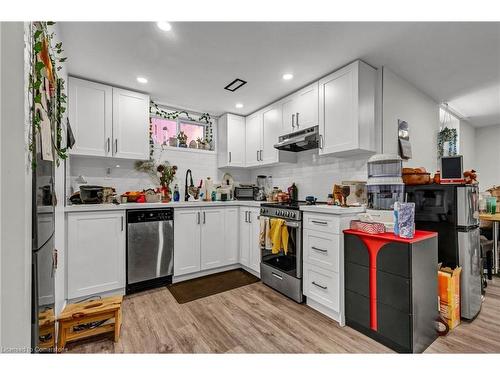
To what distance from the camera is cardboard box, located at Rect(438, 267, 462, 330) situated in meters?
1.88

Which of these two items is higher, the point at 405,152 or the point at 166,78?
the point at 166,78

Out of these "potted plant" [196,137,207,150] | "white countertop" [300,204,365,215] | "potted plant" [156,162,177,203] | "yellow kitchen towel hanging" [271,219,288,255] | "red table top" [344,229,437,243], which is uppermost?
"potted plant" [196,137,207,150]

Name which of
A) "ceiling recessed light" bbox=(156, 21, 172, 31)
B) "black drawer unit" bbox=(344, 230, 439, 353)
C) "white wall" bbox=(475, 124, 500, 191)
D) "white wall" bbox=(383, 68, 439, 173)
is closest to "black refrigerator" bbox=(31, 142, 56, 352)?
"ceiling recessed light" bbox=(156, 21, 172, 31)

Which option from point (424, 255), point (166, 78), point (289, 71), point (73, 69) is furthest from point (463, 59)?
point (73, 69)

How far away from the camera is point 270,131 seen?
3.34 m

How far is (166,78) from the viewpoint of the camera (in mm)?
2637

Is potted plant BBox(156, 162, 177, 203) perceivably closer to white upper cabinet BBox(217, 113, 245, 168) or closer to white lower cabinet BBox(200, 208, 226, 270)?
white lower cabinet BBox(200, 208, 226, 270)

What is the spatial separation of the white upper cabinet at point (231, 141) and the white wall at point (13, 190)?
2962mm

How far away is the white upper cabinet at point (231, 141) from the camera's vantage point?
3.75 meters

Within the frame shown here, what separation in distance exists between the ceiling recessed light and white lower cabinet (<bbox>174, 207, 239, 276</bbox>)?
75.8 inches

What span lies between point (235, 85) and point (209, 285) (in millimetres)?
2556

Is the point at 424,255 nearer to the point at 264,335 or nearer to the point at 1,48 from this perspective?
the point at 264,335

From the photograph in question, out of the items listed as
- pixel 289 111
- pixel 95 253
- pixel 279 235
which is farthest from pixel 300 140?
pixel 95 253

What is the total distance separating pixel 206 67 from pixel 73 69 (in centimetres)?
145
